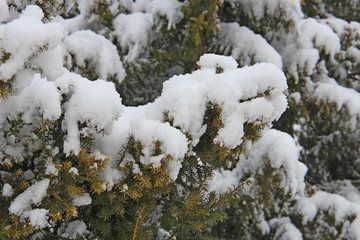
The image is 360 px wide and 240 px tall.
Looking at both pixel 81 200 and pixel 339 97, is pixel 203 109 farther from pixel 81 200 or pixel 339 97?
pixel 339 97

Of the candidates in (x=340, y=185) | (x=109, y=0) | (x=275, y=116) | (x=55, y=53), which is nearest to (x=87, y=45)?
(x=109, y=0)

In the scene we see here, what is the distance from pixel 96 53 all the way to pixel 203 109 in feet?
6.29

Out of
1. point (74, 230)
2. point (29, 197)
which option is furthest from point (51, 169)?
point (74, 230)

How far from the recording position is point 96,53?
109 inches

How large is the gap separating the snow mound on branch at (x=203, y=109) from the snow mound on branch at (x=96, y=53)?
1646 millimetres

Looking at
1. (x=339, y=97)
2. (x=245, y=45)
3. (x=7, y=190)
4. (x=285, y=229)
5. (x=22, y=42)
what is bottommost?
(x=285, y=229)

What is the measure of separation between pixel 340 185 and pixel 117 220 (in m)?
4.37

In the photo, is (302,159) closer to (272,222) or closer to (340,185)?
(340,185)

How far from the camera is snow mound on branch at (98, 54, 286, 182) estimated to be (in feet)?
3.56

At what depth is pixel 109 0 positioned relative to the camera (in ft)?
10.4

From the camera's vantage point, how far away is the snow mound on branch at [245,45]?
10.2ft

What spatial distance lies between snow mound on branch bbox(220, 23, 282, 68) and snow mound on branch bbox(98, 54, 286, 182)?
196 cm

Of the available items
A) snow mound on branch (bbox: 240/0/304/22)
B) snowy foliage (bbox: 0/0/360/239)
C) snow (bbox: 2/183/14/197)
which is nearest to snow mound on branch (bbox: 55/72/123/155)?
snowy foliage (bbox: 0/0/360/239)

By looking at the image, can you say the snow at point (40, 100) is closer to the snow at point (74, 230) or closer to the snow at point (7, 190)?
the snow at point (7, 190)
